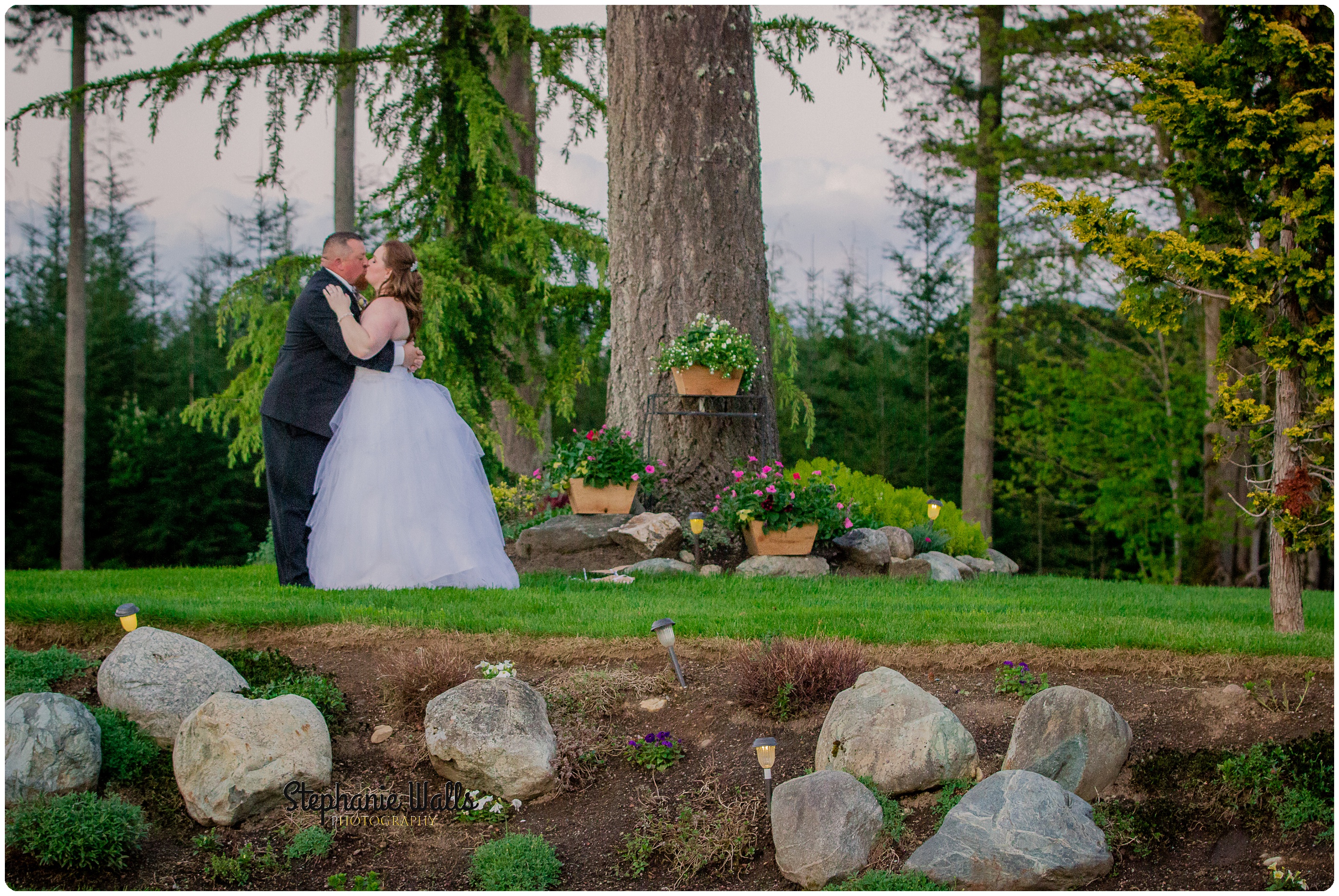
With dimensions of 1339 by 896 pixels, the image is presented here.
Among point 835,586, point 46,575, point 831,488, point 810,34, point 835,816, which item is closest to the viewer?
point 835,816

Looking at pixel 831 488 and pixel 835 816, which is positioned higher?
pixel 831 488

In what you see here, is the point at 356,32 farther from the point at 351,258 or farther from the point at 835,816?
the point at 835,816

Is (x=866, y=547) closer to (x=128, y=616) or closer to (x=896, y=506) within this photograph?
(x=896, y=506)

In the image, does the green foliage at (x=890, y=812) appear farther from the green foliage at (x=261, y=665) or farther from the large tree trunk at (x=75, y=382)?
the large tree trunk at (x=75, y=382)

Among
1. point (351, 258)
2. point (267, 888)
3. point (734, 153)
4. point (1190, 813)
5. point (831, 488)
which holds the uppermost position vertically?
point (734, 153)

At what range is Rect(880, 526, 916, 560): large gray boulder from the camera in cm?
781

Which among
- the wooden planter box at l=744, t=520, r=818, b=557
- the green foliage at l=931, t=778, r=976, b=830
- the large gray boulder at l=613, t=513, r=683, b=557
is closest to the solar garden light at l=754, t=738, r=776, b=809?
the green foliage at l=931, t=778, r=976, b=830

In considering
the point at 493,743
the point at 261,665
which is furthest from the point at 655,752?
the point at 261,665

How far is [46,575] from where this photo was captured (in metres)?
7.97

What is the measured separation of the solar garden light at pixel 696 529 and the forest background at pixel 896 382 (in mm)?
4269

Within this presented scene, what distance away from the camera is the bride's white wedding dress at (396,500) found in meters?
5.99

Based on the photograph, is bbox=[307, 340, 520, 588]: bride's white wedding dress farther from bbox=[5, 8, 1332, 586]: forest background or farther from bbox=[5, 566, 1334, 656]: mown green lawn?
bbox=[5, 8, 1332, 586]: forest background

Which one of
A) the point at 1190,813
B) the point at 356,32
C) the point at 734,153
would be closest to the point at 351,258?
the point at 734,153

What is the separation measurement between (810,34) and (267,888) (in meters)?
10.7
